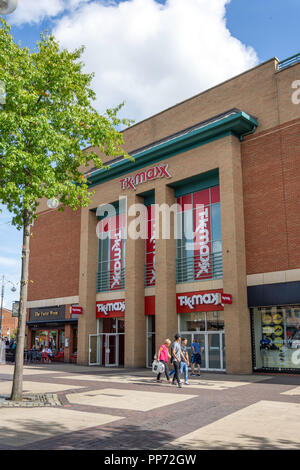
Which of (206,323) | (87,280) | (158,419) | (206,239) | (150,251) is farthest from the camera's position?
(87,280)

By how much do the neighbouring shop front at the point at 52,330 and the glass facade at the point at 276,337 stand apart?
14012 millimetres

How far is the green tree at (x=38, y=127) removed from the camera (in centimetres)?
1166

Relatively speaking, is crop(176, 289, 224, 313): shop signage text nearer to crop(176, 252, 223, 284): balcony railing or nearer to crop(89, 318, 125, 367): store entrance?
crop(176, 252, 223, 284): balcony railing

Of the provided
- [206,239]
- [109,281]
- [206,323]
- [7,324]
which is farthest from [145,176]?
[7,324]

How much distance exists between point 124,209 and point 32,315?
1349 centimetres

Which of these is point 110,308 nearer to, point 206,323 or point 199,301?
point 199,301

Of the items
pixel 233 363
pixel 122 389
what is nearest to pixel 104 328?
pixel 233 363

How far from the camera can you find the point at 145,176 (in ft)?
85.0

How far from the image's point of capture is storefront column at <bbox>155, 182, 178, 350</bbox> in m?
23.2

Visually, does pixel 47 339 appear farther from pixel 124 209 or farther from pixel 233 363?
pixel 233 363

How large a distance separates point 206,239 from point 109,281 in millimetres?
8179

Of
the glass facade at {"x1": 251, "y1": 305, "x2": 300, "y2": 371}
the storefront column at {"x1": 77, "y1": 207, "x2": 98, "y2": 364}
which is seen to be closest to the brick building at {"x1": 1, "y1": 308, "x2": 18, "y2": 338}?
the storefront column at {"x1": 77, "y1": 207, "x2": 98, "y2": 364}

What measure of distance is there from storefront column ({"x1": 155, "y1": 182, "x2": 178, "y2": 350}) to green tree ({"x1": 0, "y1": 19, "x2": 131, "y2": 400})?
35.7 ft

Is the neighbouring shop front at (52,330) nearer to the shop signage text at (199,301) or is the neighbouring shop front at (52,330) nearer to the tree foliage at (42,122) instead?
the shop signage text at (199,301)
